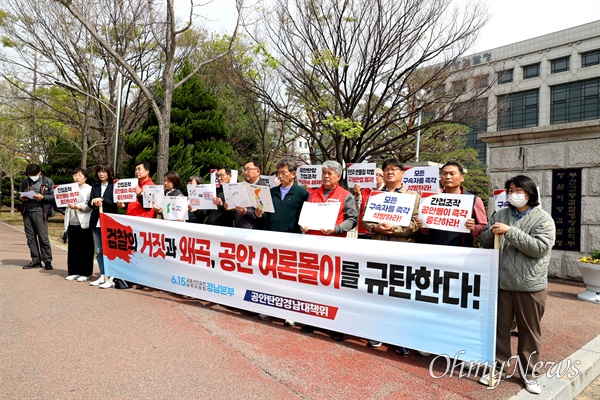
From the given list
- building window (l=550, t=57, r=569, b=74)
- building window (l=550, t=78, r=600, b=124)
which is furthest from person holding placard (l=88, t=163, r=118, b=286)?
building window (l=550, t=57, r=569, b=74)

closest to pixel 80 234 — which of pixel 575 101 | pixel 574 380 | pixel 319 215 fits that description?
pixel 319 215

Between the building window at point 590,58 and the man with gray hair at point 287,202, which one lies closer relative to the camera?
the man with gray hair at point 287,202

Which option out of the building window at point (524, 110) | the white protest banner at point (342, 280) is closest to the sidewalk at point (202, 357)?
the white protest banner at point (342, 280)

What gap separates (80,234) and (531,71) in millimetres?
53718

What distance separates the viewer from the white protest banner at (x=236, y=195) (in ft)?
16.8

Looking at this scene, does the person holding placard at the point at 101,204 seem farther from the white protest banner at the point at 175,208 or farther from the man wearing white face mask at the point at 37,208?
the man wearing white face mask at the point at 37,208

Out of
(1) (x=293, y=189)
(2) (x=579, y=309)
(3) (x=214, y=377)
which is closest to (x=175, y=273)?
(1) (x=293, y=189)

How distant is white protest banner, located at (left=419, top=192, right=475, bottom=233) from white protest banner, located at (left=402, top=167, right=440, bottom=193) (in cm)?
282

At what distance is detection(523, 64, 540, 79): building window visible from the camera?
48.0m

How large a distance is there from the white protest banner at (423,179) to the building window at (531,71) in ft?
163

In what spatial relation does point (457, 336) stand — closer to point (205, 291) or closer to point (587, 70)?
point (205, 291)

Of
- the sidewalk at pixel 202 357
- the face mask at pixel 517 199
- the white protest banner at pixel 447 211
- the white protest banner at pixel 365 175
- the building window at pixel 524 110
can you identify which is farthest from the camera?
the building window at pixel 524 110

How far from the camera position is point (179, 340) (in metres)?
4.30

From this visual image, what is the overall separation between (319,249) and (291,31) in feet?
36.5
